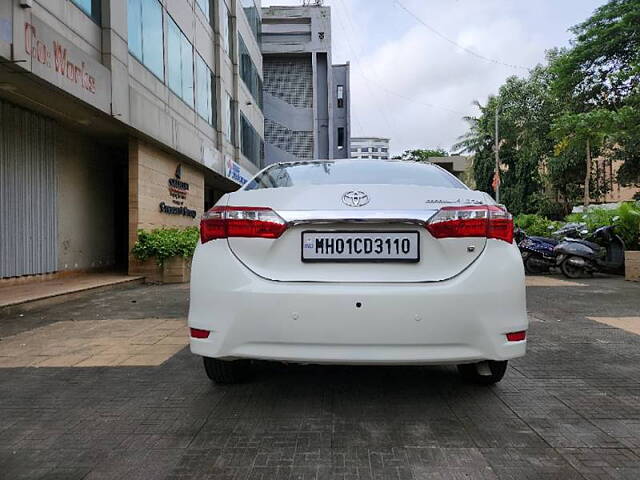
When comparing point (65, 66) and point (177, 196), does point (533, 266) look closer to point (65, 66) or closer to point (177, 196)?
point (177, 196)

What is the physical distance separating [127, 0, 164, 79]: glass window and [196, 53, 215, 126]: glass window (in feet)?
10.7

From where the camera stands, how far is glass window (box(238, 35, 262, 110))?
22.7 metres

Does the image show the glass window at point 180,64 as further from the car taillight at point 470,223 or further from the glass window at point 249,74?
the car taillight at point 470,223

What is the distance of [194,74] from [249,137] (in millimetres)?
9375

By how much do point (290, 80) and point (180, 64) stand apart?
21.6 meters

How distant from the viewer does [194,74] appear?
15461mm

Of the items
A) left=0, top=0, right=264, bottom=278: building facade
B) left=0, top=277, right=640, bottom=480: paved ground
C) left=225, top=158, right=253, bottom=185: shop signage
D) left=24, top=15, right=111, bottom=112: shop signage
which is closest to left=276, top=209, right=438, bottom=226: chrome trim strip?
left=0, top=277, right=640, bottom=480: paved ground

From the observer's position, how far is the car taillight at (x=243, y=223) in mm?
2510

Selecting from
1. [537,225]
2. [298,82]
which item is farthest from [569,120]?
[298,82]

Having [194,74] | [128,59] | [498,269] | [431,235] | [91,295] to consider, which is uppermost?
[194,74]

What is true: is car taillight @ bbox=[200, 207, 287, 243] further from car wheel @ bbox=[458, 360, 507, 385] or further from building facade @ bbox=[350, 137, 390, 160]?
building facade @ bbox=[350, 137, 390, 160]

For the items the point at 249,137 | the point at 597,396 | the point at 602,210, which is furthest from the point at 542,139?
the point at 597,396

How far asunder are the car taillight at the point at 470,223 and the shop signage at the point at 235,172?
1664cm

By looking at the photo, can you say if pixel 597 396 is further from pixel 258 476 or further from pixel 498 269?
pixel 258 476
